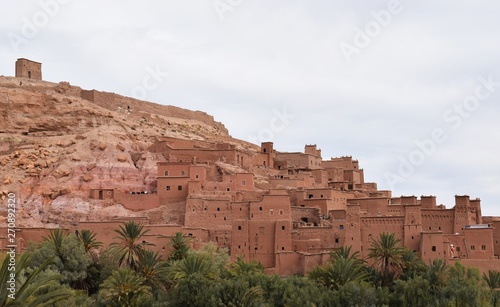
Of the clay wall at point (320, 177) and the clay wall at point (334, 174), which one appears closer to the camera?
the clay wall at point (320, 177)

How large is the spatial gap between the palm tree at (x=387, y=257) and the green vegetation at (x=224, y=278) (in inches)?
1.9

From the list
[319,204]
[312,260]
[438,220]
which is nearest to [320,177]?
[319,204]

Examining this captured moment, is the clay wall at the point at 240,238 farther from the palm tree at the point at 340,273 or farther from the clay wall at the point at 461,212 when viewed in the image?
the clay wall at the point at 461,212

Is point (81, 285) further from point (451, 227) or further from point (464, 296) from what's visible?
point (451, 227)

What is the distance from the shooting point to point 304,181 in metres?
50.8

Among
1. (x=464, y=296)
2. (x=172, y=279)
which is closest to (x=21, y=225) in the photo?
(x=172, y=279)

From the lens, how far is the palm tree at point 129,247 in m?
35.2

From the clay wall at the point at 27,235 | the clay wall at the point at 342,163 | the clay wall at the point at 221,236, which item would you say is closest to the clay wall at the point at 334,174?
the clay wall at the point at 342,163

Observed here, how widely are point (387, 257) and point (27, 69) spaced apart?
37846 mm

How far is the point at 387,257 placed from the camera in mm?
35562

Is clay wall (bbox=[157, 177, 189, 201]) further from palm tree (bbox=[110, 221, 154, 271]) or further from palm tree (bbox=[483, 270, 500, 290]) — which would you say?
palm tree (bbox=[483, 270, 500, 290])

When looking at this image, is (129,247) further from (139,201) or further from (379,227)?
(379,227)

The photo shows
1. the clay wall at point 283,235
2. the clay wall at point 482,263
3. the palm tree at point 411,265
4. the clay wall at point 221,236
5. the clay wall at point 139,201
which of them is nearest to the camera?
the palm tree at point 411,265

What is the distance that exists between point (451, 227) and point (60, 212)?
22313 mm
